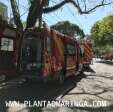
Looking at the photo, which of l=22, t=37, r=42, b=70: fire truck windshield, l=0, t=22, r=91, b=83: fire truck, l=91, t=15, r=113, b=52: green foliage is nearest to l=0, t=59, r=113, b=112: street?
l=0, t=22, r=91, b=83: fire truck

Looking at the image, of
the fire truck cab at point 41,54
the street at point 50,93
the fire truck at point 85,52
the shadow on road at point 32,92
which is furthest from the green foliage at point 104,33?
the fire truck cab at point 41,54

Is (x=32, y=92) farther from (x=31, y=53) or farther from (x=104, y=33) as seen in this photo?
(x=104, y=33)

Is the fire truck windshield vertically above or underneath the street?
above

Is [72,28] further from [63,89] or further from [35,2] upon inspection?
[63,89]

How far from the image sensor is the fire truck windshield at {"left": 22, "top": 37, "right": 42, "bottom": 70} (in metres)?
15.7

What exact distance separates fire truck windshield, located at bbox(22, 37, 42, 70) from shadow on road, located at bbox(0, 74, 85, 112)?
1031 millimetres

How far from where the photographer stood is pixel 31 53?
1605 centimetres

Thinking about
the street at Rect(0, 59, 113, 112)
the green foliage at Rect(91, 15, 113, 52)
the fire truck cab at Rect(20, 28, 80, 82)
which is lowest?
the street at Rect(0, 59, 113, 112)

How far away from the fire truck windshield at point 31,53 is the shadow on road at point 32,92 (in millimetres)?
1031

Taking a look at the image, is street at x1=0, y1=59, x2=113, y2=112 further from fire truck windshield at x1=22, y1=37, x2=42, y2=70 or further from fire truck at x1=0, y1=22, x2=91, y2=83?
fire truck windshield at x1=22, y1=37, x2=42, y2=70

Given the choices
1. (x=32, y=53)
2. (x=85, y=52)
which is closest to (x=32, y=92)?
(x=32, y=53)

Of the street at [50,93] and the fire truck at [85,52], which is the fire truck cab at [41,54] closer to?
the street at [50,93]

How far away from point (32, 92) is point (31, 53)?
195 cm

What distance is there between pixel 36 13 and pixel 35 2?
0.68 m
